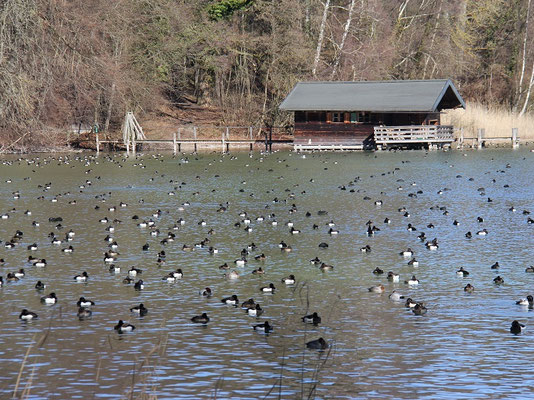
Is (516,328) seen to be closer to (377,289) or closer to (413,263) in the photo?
(377,289)

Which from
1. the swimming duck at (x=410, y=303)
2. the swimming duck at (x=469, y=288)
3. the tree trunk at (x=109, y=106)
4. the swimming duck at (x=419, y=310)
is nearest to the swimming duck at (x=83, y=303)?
the swimming duck at (x=410, y=303)

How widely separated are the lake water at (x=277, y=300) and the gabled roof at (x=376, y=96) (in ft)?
102

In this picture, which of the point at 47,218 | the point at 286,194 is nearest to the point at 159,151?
the point at 286,194

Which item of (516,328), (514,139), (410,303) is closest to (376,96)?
(514,139)

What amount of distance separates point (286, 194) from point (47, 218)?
12.7 meters

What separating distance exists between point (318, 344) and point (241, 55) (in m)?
75.3

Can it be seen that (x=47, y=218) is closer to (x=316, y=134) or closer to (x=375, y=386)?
(x=375, y=386)

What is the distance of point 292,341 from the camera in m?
15.9

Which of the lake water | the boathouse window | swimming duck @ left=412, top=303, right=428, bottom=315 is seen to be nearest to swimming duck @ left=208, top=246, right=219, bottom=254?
the lake water

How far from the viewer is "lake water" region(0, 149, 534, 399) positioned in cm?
1373

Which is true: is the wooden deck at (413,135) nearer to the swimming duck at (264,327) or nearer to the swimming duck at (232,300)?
the swimming duck at (232,300)

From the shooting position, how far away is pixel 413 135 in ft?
244

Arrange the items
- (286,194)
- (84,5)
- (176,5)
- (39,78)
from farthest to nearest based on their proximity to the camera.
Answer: (176,5) → (84,5) → (39,78) → (286,194)

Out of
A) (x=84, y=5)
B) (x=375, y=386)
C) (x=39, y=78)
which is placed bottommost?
(x=375, y=386)
